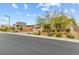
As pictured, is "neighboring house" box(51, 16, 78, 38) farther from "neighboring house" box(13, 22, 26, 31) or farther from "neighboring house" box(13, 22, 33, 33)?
"neighboring house" box(13, 22, 26, 31)

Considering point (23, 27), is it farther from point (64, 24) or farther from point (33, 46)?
point (64, 24)

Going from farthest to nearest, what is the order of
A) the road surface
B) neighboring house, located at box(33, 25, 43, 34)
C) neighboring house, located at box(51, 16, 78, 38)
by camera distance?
neighboring house, located at box(33, 25, 43, 34), neighboring house, located at box(51, 16, 78, 38), the road surface

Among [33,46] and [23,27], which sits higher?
[23,27]

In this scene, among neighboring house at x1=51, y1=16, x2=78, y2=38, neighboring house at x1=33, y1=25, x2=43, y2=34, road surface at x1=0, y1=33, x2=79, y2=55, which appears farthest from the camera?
neighboring house at x1=33, y1=25, x2=43, y2=34

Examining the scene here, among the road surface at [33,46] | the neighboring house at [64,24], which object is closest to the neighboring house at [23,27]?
the road surface at [33,46]

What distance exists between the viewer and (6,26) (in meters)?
6.32

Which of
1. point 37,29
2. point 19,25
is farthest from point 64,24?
point 19,25

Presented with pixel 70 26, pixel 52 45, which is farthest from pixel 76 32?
pixel 52 45

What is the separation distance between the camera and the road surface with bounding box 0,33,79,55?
5.90m

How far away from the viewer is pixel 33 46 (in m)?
6.05

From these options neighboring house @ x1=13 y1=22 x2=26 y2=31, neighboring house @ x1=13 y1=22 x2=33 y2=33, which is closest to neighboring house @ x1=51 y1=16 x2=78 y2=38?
neighboring house @ x1=13 y1=22 x2=33 y2=33

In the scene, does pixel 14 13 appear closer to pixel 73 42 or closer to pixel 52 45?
pixel 52 45

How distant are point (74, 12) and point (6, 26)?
1.67 meters
